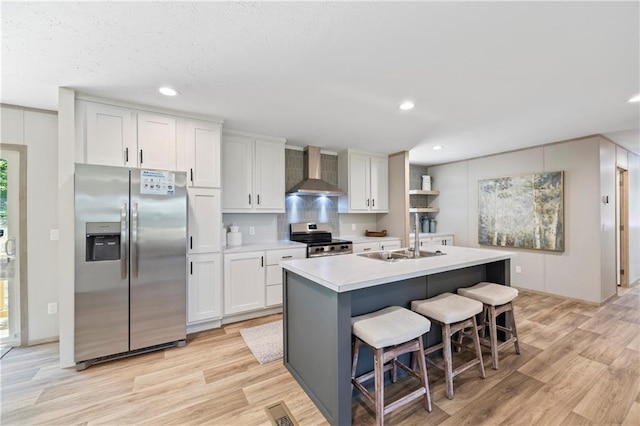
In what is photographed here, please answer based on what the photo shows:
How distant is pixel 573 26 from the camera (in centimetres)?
156

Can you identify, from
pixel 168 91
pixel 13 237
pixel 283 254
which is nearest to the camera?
pixel 168 91

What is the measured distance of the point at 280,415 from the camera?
1.77 m

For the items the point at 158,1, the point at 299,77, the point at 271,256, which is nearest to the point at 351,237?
the point at 271,256

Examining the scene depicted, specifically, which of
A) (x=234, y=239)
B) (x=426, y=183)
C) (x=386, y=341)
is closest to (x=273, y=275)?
(x=234, y=239)

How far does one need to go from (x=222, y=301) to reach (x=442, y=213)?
4746 millimetres

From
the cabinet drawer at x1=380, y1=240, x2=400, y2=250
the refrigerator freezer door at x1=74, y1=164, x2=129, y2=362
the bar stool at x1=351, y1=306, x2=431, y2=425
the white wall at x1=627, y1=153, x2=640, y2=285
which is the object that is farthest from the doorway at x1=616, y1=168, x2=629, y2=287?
the refrigerator freezer door at x1=74, y1=164, x2=129, y2=362

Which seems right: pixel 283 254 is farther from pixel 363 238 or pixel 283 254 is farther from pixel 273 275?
pixel 363 238

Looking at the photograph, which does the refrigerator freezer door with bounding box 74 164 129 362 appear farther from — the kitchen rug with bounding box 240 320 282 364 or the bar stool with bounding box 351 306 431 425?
the bar stool with bounding box 351 306 431 425

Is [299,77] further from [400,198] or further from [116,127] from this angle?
[400,198]

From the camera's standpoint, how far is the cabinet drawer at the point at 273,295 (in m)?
3.46

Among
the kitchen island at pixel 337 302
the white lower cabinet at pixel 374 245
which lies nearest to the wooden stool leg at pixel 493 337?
the kitchen island at pixel 337 302

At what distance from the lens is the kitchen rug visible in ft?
8.23

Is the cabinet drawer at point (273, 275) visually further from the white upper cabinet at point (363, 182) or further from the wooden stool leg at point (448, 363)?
the wooden stool leg at point (448, 363)

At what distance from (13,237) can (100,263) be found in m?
1.22
